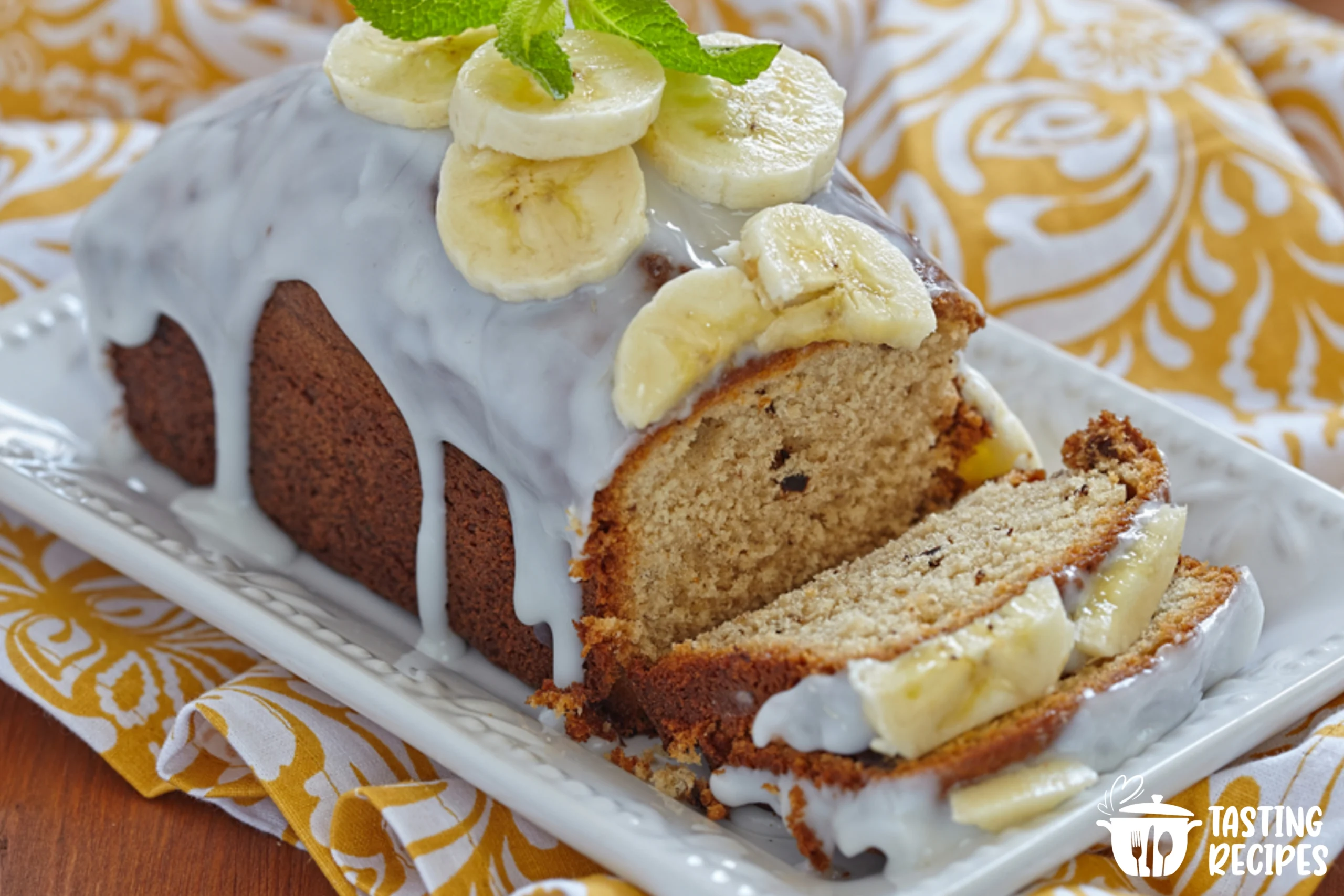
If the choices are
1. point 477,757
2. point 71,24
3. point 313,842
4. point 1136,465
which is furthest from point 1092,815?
point 71,24

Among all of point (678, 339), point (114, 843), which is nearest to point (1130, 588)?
point (678, 339)

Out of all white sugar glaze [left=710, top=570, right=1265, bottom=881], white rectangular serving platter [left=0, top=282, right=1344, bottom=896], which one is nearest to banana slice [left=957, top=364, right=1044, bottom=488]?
white rectangular serving platter [left=0, top=282, right=1344, bottom=896]

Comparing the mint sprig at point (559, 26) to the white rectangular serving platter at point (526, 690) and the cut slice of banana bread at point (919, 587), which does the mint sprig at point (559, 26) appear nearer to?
the cut slice of banana bread at point (919, 587)

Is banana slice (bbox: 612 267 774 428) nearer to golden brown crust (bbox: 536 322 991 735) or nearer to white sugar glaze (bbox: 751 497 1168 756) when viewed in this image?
golden brown crust (bbox: 536 322 991 735)

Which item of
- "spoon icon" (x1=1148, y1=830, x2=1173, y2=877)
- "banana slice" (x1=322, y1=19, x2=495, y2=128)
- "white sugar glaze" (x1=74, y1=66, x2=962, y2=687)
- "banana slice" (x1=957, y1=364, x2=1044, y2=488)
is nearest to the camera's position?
"spoon icon" (x1=1148, y1=830, x2=1173, y2=877)

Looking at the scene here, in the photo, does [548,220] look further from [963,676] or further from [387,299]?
[963,676]

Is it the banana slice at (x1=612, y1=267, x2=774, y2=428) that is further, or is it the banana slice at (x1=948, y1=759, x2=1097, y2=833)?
the banana slice at (x1=612, y1=267, x2=774, y2=428)

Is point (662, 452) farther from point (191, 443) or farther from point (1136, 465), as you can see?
point (191, 443)
